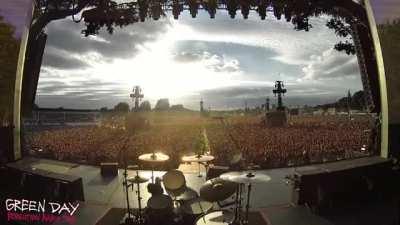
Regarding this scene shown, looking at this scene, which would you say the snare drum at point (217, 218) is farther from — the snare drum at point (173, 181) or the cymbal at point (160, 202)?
the snare drum at point (173, 181)

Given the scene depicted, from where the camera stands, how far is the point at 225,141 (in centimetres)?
1446

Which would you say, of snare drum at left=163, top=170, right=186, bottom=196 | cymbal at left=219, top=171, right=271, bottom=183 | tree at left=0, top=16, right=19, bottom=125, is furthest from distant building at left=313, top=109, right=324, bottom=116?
tree at left=0, top=16, right=19, bottom=125

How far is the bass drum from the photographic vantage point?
24.7 ft

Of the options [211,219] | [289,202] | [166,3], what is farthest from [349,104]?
[211,219]

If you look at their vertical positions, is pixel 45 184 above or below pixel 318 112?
below

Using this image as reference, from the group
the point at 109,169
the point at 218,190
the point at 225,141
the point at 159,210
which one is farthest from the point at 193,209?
the point at 225,141

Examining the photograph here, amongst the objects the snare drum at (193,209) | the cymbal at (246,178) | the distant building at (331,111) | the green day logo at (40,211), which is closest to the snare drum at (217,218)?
the cymbal at (246,178)

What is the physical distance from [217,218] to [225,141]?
307 inches

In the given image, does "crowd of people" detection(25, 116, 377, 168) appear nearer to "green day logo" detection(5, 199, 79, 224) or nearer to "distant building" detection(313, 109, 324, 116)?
"distant building" detection(313, 109, 324, 116)

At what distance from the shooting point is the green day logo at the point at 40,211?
8.11 m

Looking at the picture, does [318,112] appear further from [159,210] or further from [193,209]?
[159,210]

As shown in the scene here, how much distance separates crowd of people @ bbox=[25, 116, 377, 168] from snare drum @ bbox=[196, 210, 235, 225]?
6113 mm

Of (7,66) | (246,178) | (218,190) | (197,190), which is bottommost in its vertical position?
(197,190)

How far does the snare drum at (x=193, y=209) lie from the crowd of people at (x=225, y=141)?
4.71 meters
